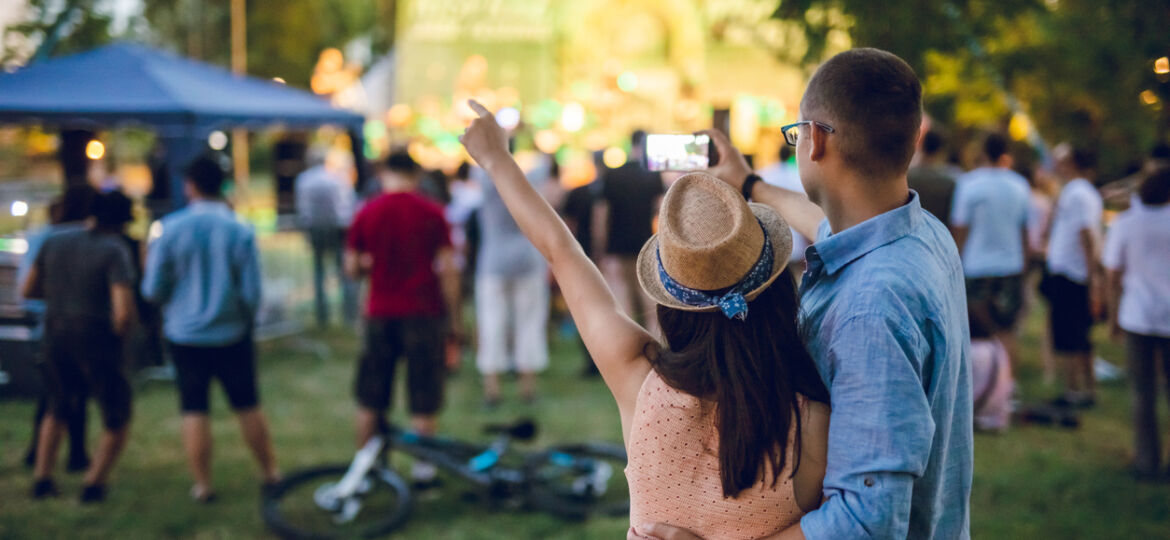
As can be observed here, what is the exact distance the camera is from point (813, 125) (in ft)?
4.99

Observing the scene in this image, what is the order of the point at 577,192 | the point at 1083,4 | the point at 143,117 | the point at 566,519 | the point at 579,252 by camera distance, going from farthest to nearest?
the point at 577,192, the point at 143,117, the point at 566,519, the point at 1083,4, the point at 579,252

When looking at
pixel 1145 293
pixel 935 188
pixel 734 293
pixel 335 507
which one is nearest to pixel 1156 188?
pixel 1145 293

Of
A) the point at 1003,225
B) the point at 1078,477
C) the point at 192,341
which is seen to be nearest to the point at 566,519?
the point at 192,341

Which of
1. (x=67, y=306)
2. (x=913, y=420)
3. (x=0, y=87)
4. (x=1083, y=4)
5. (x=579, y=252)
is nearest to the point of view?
(x=913, y=420)

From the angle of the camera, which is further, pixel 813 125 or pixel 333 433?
pixel 333 433

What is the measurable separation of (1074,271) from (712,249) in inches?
248

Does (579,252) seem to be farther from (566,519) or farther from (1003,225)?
(1003,225)

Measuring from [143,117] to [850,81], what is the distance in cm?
686

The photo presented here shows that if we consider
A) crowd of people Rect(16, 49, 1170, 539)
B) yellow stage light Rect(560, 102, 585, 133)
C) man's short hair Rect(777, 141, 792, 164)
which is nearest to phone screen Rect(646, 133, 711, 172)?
crowd of people Rect(16, 49, 1170, 539)

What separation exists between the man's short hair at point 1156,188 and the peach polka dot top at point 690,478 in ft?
14.8

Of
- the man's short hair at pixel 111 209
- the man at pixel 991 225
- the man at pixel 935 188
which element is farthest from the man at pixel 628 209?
the man's short hair at pixel 111 209

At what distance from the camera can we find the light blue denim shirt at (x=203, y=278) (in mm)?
4844

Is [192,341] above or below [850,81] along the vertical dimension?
below

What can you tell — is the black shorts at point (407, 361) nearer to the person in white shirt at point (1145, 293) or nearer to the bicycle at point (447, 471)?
the bicycle at point (447, 471)
